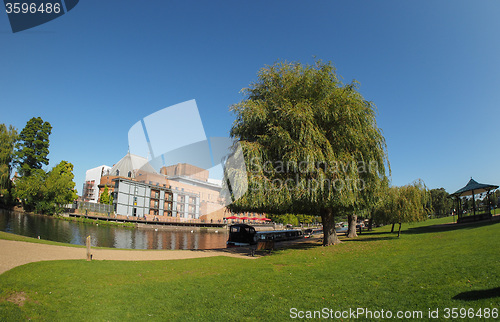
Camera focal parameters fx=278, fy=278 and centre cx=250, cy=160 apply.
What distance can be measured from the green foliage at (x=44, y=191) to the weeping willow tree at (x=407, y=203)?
60.3m

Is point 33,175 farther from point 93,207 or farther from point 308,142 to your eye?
point 308,142

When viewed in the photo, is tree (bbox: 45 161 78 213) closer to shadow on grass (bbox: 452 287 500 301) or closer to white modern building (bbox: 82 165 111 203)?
white modern building (bbox: 82 165 111 203)

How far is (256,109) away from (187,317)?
1129 centimetres

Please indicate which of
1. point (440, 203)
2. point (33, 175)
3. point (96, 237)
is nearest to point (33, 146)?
point (33, 175)

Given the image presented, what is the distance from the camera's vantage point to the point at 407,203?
958 inches

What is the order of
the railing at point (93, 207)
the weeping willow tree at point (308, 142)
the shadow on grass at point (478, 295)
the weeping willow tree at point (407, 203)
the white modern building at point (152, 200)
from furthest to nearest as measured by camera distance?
the white modern building at point (152, 200)
the railing at point (93, 207)
the weeping willow tree at point (407, 203)
the weeping willow tree at point (308, 142)
the shadow on grass at point (478, 295)

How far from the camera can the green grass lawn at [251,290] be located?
5875mm

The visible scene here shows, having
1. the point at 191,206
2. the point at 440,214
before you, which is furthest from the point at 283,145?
the point at 440,214

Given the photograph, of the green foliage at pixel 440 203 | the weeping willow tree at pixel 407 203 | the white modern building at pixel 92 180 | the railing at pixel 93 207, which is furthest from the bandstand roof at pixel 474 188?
the white modern building at pixel 92 180

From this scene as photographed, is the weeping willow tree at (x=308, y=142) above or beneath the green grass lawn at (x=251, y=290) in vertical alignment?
above

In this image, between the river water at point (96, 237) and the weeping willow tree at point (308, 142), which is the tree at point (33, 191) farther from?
the weeping willow tree at point (308, 142)

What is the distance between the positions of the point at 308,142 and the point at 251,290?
8.50 m

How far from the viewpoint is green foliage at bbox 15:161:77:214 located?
5506 centimetres

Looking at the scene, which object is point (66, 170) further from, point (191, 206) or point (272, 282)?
point (272, 282)
